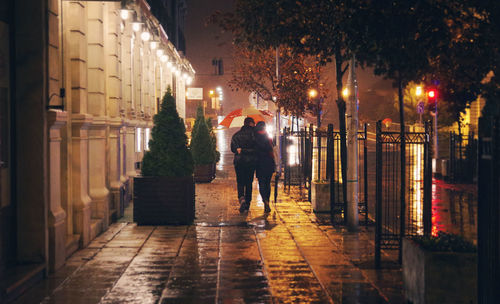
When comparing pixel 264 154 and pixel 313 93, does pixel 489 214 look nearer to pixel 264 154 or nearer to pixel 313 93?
pixel 264 154

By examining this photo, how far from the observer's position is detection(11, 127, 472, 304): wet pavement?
7.21m

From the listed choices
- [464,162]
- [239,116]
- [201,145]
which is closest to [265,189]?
[201,145]

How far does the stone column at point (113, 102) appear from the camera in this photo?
13.8m

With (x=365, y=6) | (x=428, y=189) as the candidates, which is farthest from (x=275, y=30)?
(x=428, y=189)

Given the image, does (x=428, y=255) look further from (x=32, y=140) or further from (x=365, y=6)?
(x=32, y=140)

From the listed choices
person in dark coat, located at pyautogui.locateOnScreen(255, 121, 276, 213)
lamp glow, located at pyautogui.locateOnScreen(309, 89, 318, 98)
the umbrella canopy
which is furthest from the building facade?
lamp glow, located at pyautogui.locateOnScreen(309, 89, 318, 98)

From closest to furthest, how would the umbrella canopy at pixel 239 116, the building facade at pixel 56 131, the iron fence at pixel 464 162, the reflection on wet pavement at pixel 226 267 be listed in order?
the reflection on wet pavement at pixel 226 267 < the building facade at pixel 56 131 < the iron fence at pixel 464 162 < the umbrella canopy at pixel 239 116

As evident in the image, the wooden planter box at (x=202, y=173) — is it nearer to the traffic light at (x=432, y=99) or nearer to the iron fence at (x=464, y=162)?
the iron fence at (x=464, y=162)

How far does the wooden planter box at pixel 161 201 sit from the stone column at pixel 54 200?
11.5 feet

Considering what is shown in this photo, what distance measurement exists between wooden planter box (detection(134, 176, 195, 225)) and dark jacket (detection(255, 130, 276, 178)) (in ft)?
9.18

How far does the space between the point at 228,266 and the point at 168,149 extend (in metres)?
4.43

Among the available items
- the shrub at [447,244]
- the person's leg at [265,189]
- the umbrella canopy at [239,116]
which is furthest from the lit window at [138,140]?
the shrub at [447,244]

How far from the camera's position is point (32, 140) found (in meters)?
8.10

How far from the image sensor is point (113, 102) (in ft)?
46.8
